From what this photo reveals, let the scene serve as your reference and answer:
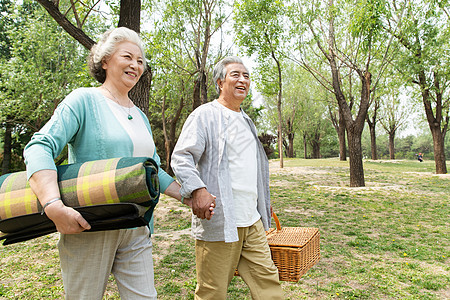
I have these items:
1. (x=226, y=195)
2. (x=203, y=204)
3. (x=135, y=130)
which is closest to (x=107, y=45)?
(x=135, y=130)

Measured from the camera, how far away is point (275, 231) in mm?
3365

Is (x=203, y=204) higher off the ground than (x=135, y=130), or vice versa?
(x=135, y=130)

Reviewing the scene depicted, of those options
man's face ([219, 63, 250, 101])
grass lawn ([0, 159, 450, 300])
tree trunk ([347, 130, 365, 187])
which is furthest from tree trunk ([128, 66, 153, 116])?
tree trunk ([347, 130, 365, 187])

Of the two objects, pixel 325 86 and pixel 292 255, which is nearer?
pixel 292 255

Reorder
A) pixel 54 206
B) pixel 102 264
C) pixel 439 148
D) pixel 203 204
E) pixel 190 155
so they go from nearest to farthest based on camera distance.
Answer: pixel 54 206, pixel 102 264, pixel 203 204, pixel 190 155, pixel 439 148

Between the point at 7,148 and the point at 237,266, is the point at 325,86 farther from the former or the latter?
the point at 7,148

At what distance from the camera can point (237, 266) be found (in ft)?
8.54

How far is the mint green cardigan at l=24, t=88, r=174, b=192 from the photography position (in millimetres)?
1628

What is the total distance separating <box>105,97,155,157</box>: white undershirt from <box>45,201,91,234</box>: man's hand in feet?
1.67

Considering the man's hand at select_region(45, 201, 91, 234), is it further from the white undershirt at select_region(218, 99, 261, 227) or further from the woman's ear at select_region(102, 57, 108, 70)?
the white undershirt at select_region(218, 99, 261, 227)

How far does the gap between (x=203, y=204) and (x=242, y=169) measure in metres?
0.50

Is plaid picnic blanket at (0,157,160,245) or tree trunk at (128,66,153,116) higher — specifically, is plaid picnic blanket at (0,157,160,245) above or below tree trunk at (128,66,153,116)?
below

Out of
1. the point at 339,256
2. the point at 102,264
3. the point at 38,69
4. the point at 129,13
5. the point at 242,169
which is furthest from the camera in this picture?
the point at 38,69

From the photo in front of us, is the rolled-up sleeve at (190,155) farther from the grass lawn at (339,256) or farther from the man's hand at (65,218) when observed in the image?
the grass lawn at (339,256)
